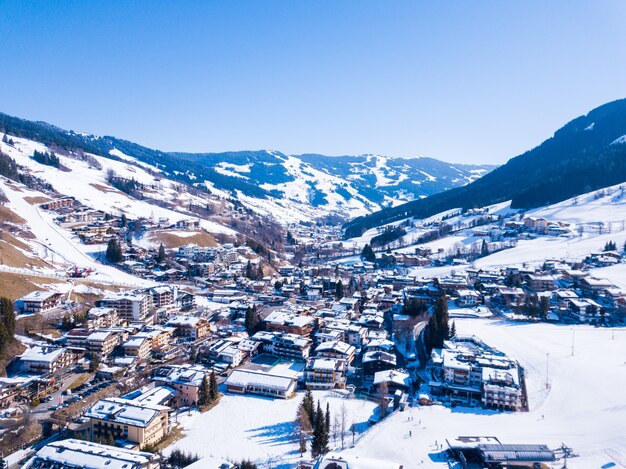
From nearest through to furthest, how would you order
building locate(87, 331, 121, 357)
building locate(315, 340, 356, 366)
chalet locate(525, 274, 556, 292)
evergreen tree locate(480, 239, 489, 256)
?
building locate(87, 331, 121, 357) → building locate(315, 340, 356, 366) → chalet locate(525, 274, 556, 292) → evergreen tree locate(480, 239, 489, 256)

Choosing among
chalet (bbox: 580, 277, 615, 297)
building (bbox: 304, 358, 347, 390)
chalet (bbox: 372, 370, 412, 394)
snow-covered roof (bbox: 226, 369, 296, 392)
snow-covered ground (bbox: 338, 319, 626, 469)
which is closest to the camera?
snow-covered ground (bbox: 338, 319, 626, 469)

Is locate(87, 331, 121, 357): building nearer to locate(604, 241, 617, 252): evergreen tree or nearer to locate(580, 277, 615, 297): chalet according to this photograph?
locate(580, 277, 615, 297): chalet

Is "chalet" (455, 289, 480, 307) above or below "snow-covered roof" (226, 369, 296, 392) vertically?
above

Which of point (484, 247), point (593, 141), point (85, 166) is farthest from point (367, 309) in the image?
point (593, 141)

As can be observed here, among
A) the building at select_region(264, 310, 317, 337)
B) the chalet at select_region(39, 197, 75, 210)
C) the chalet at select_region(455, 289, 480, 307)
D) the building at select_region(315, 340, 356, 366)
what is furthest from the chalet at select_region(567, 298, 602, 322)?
the chalet at select_region(39, 197, 75, 210)

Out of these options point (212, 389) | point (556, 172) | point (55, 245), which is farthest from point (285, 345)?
point (556, 172)

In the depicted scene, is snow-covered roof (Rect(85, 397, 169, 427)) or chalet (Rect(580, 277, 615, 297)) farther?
chalet (Rect(580, 277, 615, 297))

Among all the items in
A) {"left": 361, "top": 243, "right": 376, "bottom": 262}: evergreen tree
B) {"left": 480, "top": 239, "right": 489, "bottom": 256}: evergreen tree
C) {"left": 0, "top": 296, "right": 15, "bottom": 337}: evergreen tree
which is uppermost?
{"left": 480, "top": 239, "right": 489, "bottom": 256}: evergreen tree
